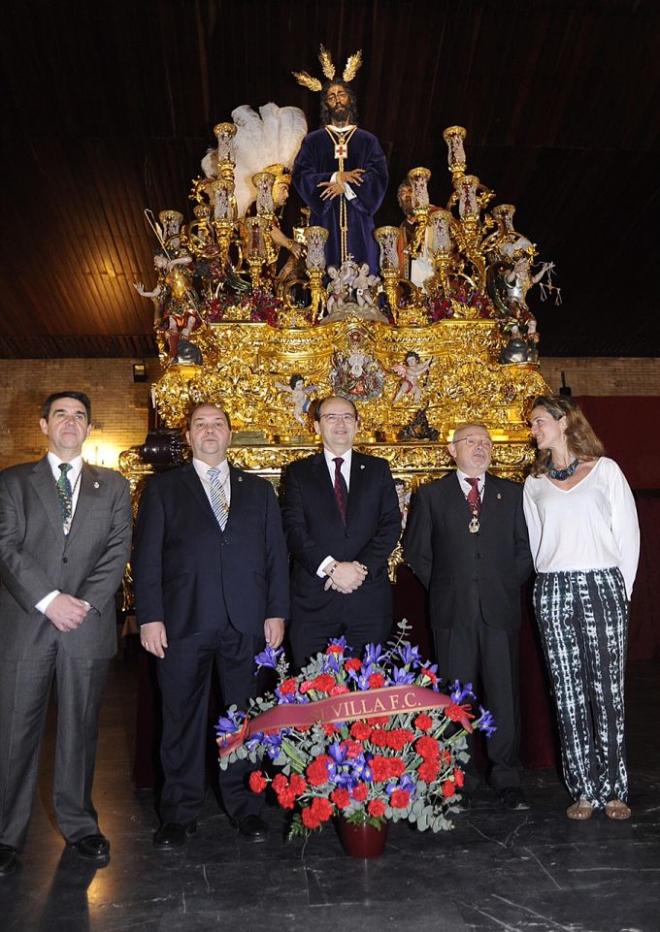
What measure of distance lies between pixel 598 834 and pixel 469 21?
5.89 meters

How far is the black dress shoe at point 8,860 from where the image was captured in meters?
2.63

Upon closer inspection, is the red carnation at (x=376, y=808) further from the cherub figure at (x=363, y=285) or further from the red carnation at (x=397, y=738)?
the cherub figure at (x=363, y=285)

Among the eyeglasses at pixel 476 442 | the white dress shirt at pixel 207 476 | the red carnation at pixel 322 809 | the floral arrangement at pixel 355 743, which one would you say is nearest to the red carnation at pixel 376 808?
the floral arrangement at pixel 355 743

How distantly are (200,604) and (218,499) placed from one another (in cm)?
45

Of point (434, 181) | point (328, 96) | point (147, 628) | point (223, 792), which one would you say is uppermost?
point (434, 181)

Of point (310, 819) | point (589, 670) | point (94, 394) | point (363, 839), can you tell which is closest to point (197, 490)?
point (310, 819)

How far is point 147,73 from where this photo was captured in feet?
21.4

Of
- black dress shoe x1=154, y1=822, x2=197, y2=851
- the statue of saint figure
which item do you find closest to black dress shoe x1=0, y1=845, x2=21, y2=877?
black dress shoe x1=154, y1=822, x2=197, y2=851

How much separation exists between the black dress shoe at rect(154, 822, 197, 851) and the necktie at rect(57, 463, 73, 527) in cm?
121

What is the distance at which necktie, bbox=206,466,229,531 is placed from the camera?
10.5 ft

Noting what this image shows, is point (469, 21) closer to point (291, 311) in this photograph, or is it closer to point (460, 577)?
point (291, 311)

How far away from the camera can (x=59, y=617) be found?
109 inches

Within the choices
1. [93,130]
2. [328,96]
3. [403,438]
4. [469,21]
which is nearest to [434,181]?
[469,21]

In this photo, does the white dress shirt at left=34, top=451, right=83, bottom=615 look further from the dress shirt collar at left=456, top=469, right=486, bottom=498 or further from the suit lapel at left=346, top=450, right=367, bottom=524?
the dress shirt collar at left=456, top=469, right=486, bottom=498
